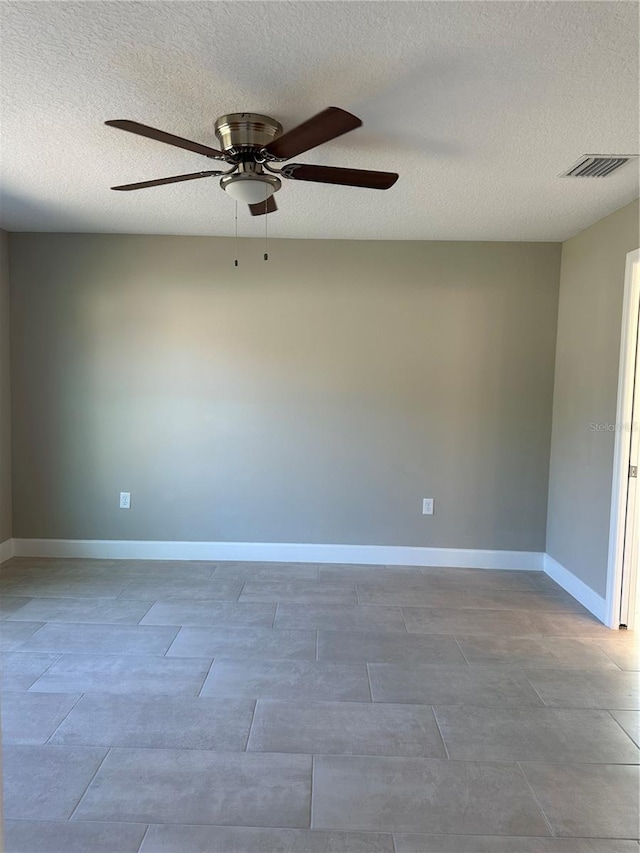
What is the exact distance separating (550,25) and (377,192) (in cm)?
145

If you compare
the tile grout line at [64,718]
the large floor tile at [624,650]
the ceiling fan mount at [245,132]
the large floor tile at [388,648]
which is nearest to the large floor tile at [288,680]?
the large floor tile at [388,648]

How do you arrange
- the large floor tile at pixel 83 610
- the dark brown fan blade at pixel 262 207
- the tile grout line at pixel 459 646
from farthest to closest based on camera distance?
1. the large floor tile at pixel 83 610
2. the tile grout line at pixel 459 646
3. the dark brown fan blade at pixel 262 207

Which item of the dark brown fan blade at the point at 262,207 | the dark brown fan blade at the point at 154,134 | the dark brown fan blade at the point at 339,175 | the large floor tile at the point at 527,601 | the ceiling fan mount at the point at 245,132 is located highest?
the ceiling fan mount at the point at 245,132

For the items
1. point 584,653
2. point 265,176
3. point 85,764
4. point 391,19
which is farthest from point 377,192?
point 85,764

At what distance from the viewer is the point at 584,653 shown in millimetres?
2912

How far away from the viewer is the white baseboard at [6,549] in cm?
409

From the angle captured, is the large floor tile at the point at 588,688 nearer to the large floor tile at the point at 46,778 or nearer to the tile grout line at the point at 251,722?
the tile grout line at the point at 251,722

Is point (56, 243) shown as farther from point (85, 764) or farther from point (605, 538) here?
point (605, 538)

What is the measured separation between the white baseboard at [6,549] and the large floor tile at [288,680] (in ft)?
7.53

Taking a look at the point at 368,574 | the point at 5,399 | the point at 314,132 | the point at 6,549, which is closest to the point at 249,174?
the point at 314,132

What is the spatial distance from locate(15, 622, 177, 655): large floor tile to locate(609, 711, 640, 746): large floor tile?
2.14m

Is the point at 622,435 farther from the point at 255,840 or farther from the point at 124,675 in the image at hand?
the point at 124,675

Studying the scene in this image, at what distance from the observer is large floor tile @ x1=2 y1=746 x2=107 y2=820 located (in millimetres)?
1801

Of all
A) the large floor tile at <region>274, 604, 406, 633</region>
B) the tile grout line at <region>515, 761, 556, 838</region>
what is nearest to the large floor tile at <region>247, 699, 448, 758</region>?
the tile grout line at <region>515, 761, 556, 838</region>
